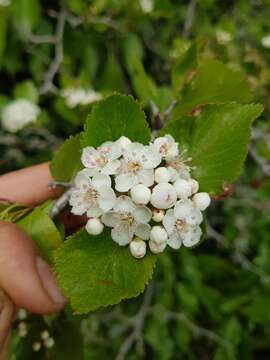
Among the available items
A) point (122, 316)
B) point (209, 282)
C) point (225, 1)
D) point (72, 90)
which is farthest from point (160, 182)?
point (225, 1)

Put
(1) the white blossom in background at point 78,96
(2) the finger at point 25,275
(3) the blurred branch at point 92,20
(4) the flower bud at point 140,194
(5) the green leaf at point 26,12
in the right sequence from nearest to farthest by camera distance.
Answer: (4) the flower bud at point 140,194
(2) the finger at point 25,275
(1) the white blossom in background at point 78,96
(5) the green leaf at point 26,12
(3) the blurred branch at point 92,20

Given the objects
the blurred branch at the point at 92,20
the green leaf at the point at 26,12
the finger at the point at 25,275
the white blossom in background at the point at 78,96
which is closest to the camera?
the finger at the point at 25,275

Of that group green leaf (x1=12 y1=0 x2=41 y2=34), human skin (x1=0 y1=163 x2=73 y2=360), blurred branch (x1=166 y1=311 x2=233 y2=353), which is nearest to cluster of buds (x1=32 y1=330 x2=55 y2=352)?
human skin (x1=0 y1=163 x2=73 y2=360)

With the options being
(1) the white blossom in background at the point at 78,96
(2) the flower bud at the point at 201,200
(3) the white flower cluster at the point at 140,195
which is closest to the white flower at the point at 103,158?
(3) the white flower cluster at the point at 140,195

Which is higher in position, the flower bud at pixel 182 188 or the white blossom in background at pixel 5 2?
the white blossom in background at pixel 5 2

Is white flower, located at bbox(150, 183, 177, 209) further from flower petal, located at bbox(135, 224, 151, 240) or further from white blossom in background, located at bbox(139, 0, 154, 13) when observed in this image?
white blossom in background, located at bbox(139, 0, 154, 13)

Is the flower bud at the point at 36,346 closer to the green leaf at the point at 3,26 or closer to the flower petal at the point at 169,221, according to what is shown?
the flower petal at the point at 169,221

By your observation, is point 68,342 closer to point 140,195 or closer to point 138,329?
point 140,195
